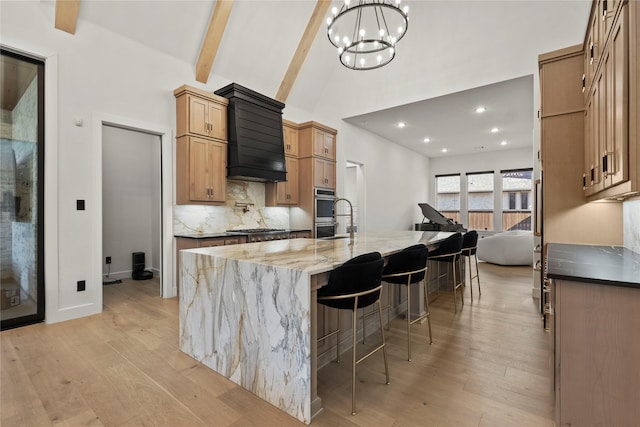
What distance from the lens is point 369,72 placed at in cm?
615

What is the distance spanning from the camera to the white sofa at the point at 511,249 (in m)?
6.21

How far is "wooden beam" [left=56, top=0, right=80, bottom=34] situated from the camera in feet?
10.7

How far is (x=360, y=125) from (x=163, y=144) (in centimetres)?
446

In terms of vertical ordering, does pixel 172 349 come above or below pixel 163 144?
below

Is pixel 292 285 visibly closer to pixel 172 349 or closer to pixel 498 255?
pixel 172 349

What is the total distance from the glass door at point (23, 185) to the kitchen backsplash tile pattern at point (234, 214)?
1.47 meters

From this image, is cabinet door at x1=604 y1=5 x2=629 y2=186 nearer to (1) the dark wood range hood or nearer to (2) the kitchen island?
(2) the kitchen island

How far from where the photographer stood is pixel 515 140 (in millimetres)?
8406

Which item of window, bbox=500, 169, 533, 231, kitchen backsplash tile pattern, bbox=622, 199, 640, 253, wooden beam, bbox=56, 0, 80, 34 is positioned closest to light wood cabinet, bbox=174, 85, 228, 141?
wooden beam, bbox=56, 0, 80, 34

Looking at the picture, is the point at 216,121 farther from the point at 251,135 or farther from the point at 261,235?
the point at 261,235

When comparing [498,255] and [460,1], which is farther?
[498,255]

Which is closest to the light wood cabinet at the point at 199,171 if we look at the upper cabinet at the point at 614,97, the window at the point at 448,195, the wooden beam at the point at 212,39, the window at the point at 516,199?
the wooden beam at the point at 212,39

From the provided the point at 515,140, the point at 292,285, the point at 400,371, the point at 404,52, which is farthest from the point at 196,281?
the point at 515,140

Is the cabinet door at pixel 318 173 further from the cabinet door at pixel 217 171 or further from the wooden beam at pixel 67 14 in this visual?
the wooden beam at pixel 67 14
